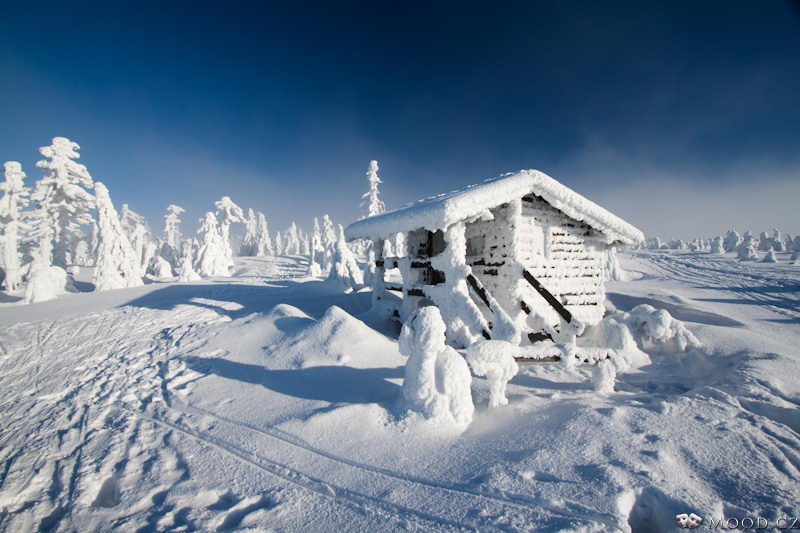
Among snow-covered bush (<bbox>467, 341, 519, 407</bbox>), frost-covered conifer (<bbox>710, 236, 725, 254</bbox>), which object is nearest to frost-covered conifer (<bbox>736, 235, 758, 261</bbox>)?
frost-covered conifer (<bbox>710, 236, 725, 254</bbox>)

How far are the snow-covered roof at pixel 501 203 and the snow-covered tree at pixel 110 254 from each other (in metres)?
25.8

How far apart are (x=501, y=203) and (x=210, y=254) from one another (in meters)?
36.9

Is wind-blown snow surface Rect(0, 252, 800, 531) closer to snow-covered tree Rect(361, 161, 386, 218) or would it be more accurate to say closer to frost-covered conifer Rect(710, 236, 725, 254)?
snow-covered tree Rect(361, 161, 386, 218)

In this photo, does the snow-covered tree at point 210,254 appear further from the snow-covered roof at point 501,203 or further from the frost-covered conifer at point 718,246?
the frost-covered conifer at point 718,246

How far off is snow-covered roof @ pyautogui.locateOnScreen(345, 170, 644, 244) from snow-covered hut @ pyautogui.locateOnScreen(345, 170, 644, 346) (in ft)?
0.07

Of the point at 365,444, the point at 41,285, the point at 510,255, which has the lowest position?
the point at 365,444

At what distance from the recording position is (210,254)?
117ft

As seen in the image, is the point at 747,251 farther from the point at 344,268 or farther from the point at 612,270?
the point at 344,268

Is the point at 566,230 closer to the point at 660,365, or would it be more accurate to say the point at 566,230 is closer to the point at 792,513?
the point at 660,365

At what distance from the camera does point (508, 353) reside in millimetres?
4480

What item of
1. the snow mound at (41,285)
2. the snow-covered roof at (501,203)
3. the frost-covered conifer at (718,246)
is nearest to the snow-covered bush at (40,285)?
the snow mound at (41,285)

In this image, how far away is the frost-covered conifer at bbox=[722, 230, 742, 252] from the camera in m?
42.6

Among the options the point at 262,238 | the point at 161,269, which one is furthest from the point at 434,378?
the point at 262,238

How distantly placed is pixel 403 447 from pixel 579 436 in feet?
6.58
